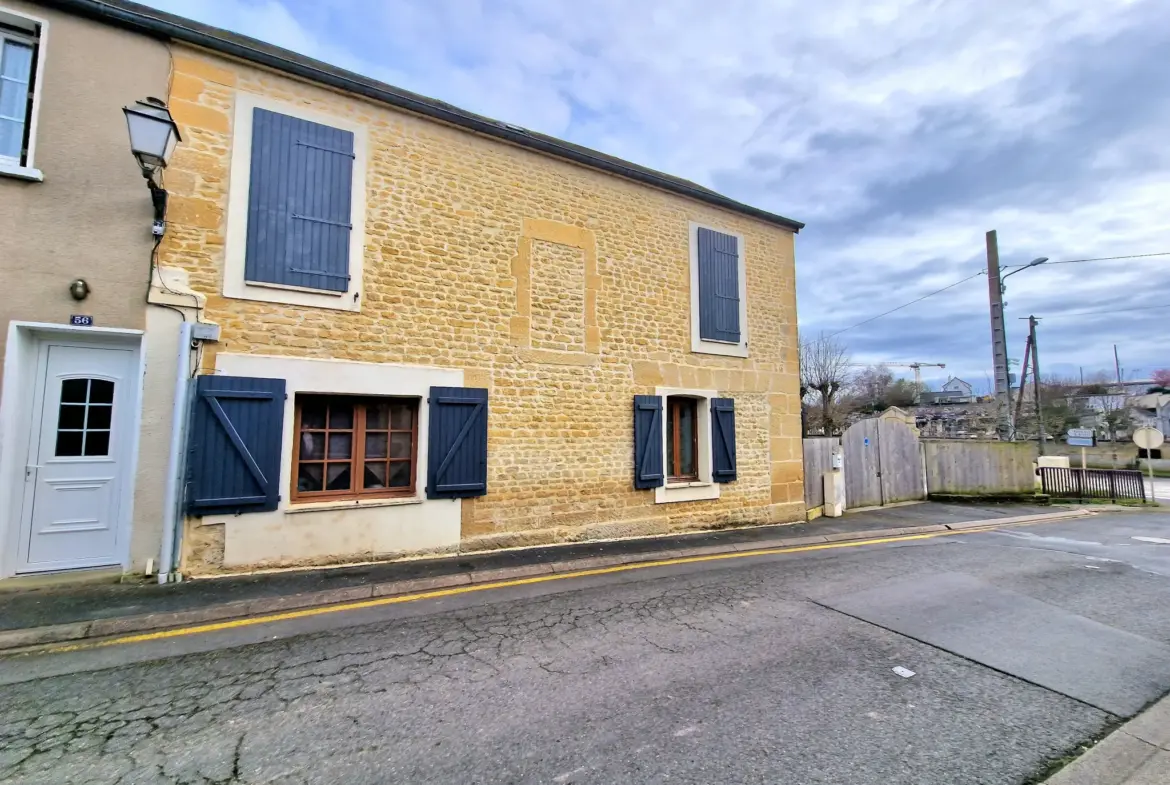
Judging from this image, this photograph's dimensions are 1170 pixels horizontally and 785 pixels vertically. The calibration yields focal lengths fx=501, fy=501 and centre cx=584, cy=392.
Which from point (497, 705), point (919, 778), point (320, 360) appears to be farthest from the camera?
point (320, 360)

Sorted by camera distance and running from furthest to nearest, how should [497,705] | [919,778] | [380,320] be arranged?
[380,320] → [497,705] → [919,778]

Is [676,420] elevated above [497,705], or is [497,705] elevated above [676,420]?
[676,420]

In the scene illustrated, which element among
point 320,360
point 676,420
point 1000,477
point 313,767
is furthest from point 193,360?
point 1000,477

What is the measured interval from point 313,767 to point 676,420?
7.60 metres

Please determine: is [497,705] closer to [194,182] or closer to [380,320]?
[380,320]

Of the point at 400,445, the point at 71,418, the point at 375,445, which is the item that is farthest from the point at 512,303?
the point at 71,418

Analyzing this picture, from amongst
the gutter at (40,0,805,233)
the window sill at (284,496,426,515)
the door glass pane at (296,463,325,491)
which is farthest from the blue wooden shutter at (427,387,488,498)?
the gutter at (40,0,805,233)

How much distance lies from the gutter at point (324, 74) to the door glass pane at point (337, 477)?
16.5 ft

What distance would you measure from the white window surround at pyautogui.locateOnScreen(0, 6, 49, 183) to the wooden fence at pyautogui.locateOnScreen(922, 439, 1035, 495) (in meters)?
18.0

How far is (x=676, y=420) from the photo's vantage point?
9.34m

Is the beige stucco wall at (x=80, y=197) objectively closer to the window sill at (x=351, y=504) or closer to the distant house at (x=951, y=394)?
the window sill at (x=351, y=504)

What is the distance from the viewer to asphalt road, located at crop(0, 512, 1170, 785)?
2.56 m

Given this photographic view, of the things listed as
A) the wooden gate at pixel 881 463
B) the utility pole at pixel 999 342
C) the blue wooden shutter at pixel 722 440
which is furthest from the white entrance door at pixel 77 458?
the utility pole at pixel 999 342

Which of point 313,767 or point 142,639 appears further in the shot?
point 142,639
